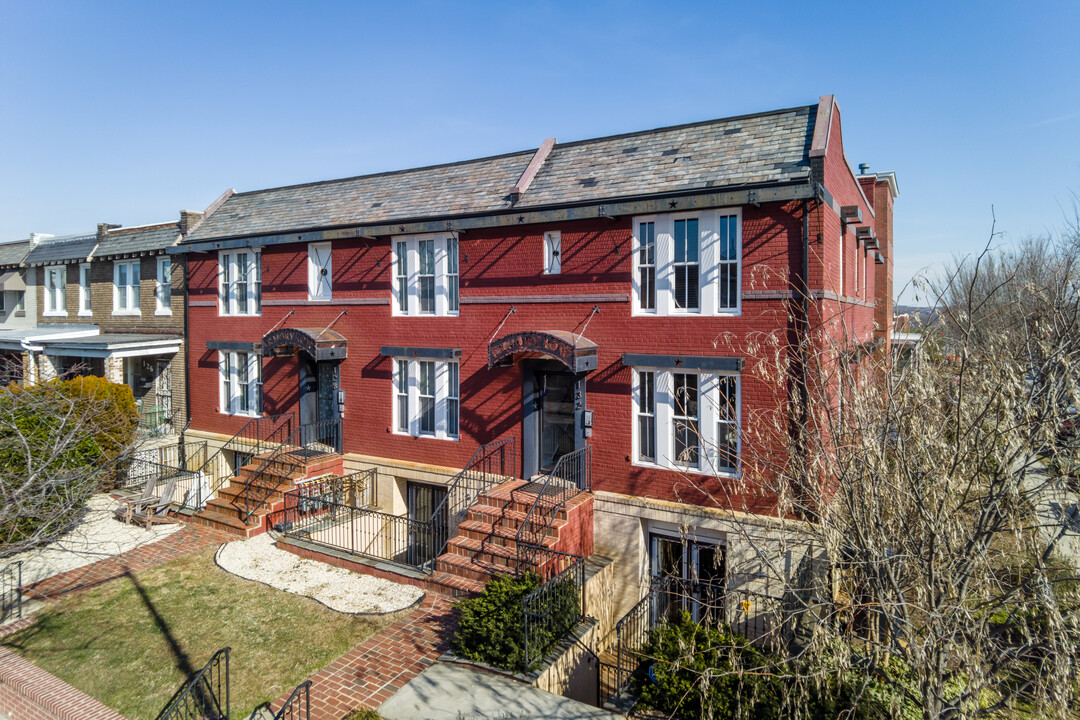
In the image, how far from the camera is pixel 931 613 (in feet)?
17.3

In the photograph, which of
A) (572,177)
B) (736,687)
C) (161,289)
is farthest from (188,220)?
(736,687)

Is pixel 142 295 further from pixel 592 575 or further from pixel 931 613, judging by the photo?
pixel 931 613

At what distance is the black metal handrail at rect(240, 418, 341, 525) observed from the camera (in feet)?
51.2

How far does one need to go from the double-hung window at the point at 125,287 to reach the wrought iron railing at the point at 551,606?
18.7 m

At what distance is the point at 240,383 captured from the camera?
1966cm

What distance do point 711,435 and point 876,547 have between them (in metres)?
6.02

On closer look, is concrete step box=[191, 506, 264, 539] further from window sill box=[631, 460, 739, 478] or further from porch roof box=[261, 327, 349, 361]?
window sill box=[631, 460, 739, 478]

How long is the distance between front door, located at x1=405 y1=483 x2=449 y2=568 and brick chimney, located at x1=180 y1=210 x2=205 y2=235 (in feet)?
37.9

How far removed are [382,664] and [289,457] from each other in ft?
27.3

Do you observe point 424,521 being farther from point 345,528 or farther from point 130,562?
point 130,562

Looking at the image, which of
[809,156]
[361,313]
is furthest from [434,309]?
[809,156]

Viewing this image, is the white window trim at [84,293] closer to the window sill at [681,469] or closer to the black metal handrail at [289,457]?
the black metal handrail at [289,457]

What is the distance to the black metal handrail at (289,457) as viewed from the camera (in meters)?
15.6

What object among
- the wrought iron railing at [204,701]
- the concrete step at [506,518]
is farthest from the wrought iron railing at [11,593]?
the concrete step at [506,518]
